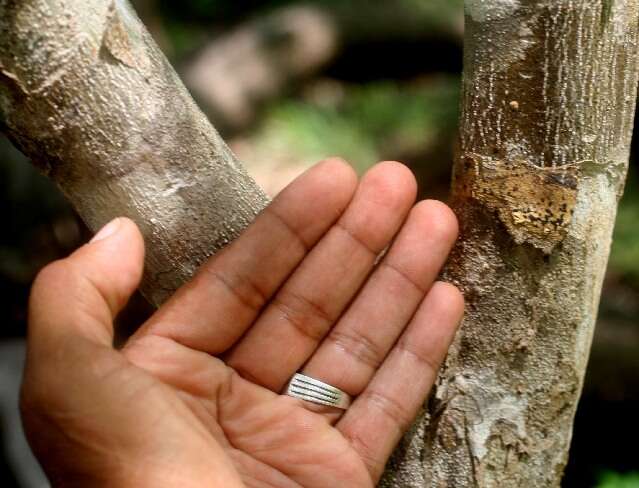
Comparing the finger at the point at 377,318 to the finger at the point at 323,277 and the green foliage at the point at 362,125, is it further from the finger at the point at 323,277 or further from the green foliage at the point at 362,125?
the green foliage at the point at 362,125

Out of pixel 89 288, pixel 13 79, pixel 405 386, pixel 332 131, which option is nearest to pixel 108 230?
pixel 89 288

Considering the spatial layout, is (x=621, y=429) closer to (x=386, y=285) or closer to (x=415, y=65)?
(x=386, y=285)

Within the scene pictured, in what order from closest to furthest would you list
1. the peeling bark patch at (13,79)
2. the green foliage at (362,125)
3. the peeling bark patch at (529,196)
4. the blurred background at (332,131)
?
1. the peeling bark patch at (13,79)
2. the peeling bark patch at (529,196)
3. the blurred background at (332,131)
4. the green foliage at (362,125)

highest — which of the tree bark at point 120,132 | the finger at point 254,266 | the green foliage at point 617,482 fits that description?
the tree bark at point 120,132

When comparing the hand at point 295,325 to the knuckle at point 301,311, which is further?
the knuckle at point 301,311

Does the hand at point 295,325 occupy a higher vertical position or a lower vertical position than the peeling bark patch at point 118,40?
lower

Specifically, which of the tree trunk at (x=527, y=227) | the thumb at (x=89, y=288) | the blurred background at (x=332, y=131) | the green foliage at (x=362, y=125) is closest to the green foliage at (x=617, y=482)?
the blurred background at (x=332, y=131)

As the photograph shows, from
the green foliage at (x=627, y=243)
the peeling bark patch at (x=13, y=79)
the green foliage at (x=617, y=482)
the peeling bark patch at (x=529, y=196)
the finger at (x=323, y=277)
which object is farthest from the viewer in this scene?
the green foliage at (x=627, y=243)
